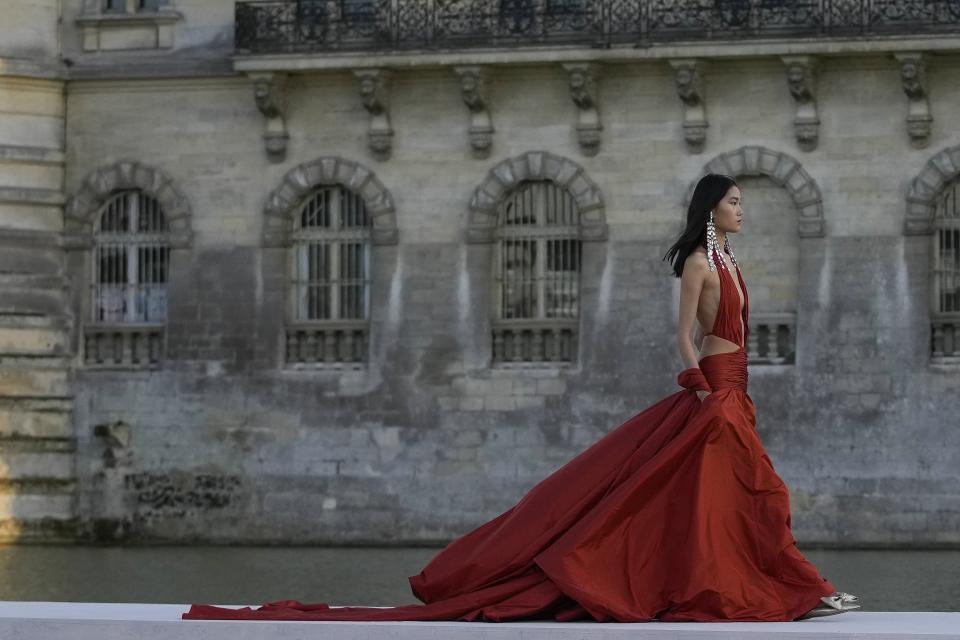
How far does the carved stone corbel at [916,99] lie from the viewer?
88.5 ft

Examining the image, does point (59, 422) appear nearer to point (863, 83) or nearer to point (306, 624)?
point (863, 83)

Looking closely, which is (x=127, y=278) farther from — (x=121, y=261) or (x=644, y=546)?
(x=644, y=546)

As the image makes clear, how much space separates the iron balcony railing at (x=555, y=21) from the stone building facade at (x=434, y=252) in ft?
0.11

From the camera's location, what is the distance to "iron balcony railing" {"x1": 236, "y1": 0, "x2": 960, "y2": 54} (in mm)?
26922

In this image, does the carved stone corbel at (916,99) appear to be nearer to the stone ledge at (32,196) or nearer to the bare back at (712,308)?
the stone ledge at (32,196)

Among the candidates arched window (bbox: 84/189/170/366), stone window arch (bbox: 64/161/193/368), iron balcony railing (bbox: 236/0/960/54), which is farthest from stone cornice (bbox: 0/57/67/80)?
iron balcony railing (bbox: 236/0/960/54)

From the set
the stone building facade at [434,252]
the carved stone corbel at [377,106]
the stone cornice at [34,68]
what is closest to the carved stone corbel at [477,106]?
the stone building facade at [434,252]

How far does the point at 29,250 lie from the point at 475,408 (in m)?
5.63

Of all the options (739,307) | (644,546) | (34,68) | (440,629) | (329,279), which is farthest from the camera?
(34,68)

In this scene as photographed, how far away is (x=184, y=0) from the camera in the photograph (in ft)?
96.2

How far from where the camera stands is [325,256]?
2905 centimetres

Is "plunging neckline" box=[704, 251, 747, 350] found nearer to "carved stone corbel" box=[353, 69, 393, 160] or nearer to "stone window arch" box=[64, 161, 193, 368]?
"carved stone corbel" box=[353, 69, 393, 160]

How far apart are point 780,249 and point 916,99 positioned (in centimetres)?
221

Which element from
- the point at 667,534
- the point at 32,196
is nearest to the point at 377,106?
the point at 32,196
